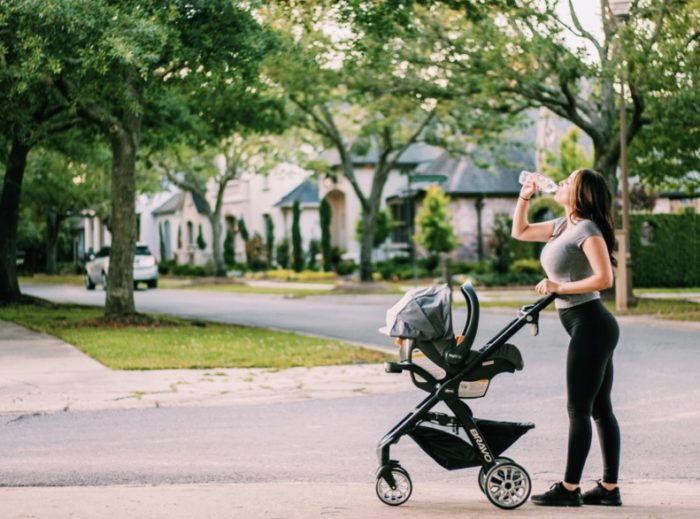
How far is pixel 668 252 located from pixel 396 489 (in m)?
31.3

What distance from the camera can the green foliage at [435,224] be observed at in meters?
43.4

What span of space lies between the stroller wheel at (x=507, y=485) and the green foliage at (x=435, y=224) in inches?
1481

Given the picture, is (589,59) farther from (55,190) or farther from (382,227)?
(55,190)

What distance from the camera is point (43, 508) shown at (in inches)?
233

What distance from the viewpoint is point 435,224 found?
43.5 m

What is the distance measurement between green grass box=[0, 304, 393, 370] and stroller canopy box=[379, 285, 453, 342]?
7285 millimetres

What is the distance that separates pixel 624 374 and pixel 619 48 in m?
11.7

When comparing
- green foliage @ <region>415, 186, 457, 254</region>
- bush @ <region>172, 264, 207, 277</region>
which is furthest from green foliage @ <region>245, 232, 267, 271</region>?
green foliage @ <region>415, 186, 457, 254</region>

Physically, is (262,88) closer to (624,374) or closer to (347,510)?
(624,374)

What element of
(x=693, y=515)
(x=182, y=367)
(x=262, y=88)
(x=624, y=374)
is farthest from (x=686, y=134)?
(x=693, y=515)

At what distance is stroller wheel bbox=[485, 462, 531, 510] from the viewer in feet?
19.2

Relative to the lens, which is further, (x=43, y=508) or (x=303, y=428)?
(x=303, y=428)

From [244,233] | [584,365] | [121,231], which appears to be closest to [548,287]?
[584,365]

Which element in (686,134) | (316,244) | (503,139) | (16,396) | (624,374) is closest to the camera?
(16,396)
